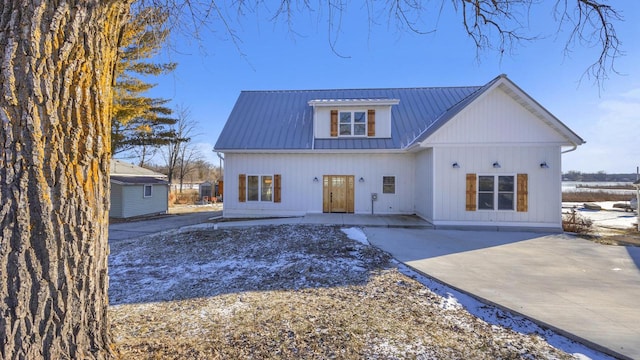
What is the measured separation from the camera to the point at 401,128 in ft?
41.8

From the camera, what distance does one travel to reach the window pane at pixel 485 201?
954cm

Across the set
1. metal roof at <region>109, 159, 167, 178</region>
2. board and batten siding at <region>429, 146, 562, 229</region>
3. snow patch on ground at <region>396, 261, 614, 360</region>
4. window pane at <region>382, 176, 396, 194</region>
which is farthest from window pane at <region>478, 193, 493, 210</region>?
metal roof at <region>109, 159, 167, 178</region>

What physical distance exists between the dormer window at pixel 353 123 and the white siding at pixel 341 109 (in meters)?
0.22

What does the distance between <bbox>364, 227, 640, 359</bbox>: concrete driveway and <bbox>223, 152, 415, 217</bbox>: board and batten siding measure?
3245 mm

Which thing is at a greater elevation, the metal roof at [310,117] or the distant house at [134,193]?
the metal roof at [310,117]

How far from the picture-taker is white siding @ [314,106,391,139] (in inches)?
493

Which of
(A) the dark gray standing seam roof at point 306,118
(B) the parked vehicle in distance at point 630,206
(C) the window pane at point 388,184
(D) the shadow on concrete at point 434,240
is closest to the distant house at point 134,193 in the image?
(A) the dark gray standing seam roof at point 306,118

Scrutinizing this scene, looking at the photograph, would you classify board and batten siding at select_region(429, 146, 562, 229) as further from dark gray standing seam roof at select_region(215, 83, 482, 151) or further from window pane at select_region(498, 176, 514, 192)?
dark gray standing seam roof at select_region(215, 83, 482, 151)

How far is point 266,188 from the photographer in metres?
12.2

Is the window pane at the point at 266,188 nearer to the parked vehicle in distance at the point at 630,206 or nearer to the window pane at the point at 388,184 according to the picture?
the window pane at the point at 388,184

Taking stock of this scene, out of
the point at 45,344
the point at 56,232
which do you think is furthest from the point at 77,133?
the point at 45,344

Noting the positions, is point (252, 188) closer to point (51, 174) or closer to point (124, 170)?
point (51, 174)

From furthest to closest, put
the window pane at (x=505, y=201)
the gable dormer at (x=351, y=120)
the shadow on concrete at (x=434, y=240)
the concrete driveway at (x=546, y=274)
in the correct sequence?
the gable dormer at (x=351, y=120), the window pane at (x=505, y=201), the shadow on concrete at (x=434, y=240), the concrete driveway at (x=546, y=274)

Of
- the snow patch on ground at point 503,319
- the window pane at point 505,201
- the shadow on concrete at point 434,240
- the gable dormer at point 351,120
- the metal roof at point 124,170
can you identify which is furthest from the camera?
the metal roof at point 124,170
